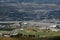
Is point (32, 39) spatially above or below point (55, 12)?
above

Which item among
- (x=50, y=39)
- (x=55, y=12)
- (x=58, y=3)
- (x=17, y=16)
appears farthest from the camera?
(x=58, y=3)

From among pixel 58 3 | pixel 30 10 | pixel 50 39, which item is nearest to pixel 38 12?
pixel 30 10

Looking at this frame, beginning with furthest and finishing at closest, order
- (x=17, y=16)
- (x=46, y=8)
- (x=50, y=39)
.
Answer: (x=46, y=8), (x=17, y=16), (x=50, y=39)

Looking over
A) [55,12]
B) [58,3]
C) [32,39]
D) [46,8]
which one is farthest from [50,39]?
[58,3]

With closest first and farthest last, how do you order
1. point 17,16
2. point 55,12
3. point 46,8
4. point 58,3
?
point 17,16 → point 55,12 → point 46,8 → point 58,3

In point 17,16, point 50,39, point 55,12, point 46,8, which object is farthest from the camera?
point 46,8

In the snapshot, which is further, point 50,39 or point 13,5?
point 13,5

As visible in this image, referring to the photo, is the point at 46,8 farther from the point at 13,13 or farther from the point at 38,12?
the point at 13,13

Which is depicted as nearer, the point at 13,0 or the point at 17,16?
the point at 17,16

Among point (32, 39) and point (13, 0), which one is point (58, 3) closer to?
point (13, 0)
